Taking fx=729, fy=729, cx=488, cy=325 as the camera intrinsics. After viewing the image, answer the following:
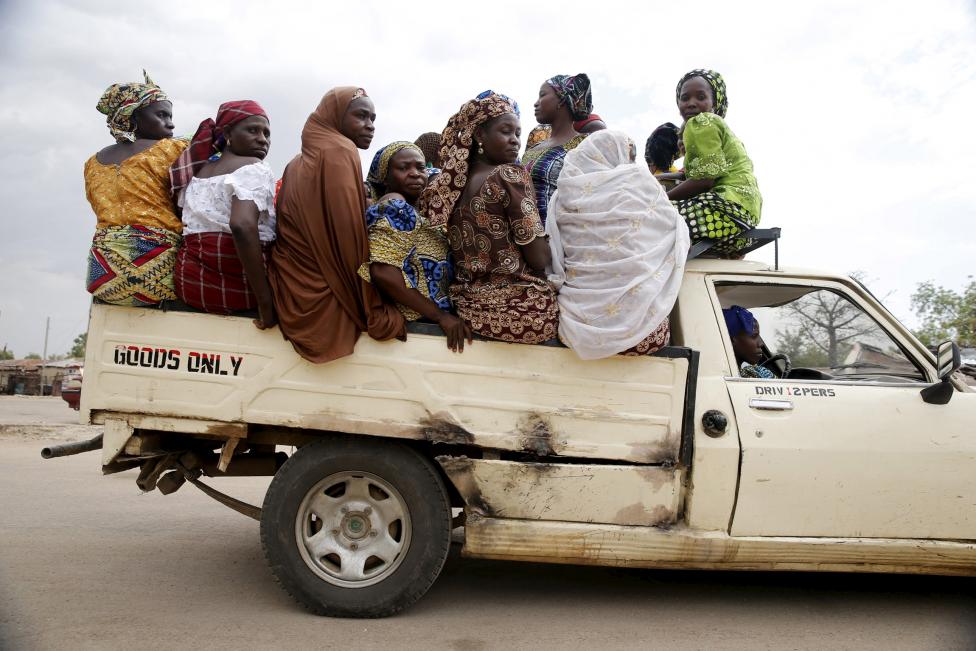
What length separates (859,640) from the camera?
3346 millimetres

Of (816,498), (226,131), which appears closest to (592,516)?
(816,498)

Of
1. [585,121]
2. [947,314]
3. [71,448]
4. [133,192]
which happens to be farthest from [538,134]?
[947,314]

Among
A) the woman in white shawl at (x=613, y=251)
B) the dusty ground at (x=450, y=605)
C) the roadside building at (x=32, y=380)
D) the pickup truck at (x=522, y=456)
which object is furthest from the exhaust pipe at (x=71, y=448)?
the roadside building at (x=32, y=380)

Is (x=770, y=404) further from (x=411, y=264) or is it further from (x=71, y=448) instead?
(x=71, y=448)

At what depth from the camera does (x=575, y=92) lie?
175 inches

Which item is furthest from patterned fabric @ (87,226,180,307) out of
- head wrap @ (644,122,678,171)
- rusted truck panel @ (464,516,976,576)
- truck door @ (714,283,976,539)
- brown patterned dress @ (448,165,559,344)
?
head wrap @ (644,122,678,171)

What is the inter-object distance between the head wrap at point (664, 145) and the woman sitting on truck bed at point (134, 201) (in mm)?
3294

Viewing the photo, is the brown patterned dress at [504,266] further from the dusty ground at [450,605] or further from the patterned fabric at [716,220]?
the dusty ground at [450,605]

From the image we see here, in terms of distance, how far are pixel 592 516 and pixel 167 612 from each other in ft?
6.71

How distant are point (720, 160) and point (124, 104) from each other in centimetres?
334

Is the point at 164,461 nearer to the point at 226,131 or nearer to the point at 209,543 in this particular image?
the point at 209,543

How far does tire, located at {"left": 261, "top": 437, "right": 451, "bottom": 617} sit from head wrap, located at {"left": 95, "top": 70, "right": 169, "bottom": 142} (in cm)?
201

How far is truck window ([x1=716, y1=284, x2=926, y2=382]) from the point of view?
12.8 feet

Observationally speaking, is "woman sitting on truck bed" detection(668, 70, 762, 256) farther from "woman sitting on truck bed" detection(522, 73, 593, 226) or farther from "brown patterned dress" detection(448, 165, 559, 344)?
"brown patterned dress" detection(448, 165, 559, 344)
